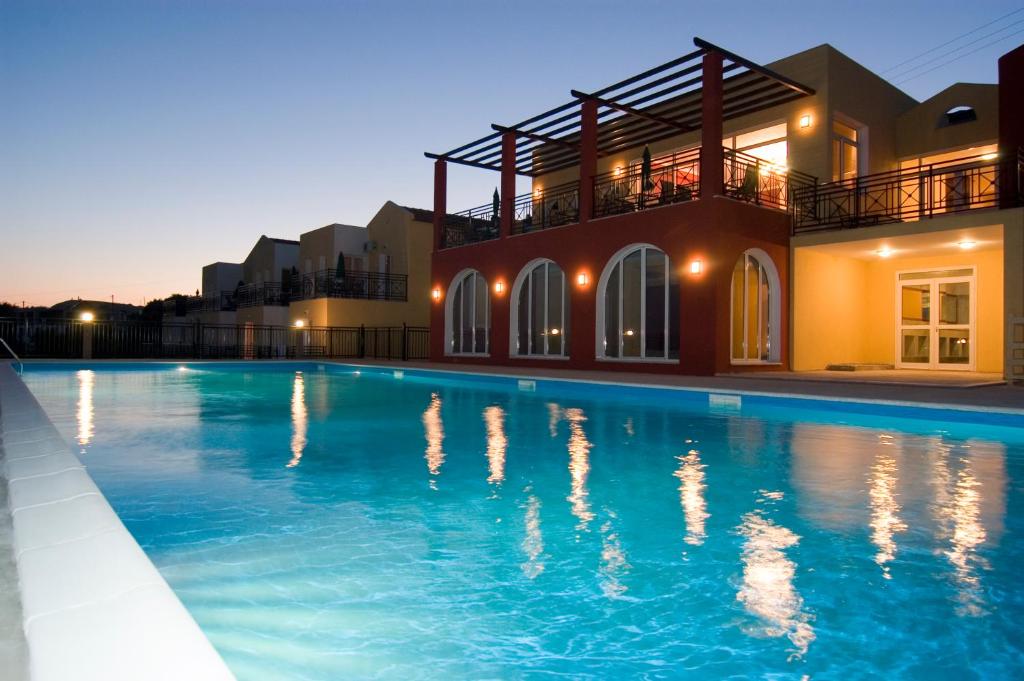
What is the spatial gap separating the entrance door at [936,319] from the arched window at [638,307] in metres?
5.87

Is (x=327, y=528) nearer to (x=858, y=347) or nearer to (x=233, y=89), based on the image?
(x=858, y=347)

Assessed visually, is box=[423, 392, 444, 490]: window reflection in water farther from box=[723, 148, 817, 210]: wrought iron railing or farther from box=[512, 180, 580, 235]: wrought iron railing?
box=[512, 180, 580, 235]: wrought iron railing

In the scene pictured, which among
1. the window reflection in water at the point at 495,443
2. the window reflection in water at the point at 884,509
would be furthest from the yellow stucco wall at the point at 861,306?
the window reflection in water at the point at 884,509

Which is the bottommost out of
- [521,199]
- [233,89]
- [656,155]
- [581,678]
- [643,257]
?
[581,678]

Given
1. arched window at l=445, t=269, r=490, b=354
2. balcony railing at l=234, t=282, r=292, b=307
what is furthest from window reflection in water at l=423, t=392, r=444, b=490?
balcony railing at l=234, t=282, r=292, b=307

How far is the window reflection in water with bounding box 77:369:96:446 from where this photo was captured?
6765 millimetres

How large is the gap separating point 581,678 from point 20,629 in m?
1.60

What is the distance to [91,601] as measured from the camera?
1.87m

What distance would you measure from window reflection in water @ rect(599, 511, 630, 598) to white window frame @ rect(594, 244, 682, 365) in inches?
423

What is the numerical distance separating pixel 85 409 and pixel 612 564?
8.57m

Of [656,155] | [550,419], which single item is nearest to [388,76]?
[656,155]

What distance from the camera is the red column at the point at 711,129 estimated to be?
13062 mm

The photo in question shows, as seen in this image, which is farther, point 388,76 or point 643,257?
point 388,76

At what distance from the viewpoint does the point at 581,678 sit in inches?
83.4
